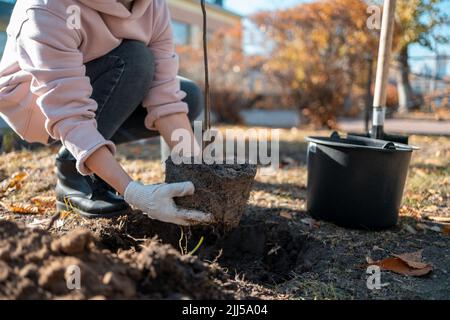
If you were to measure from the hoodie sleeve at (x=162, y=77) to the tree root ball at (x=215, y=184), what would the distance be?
45 centimetres

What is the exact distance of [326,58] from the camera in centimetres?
683

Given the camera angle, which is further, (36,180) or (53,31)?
(36,180)

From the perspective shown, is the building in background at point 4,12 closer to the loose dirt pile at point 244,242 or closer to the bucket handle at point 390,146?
the loose dirt pile at point 244,242

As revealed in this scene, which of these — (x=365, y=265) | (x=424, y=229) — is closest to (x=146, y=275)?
(x=365, y=265)

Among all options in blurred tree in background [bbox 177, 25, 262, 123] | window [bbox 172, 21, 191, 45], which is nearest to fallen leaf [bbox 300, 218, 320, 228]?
blurred tree in background [bbox 177, 25, 262, 123]

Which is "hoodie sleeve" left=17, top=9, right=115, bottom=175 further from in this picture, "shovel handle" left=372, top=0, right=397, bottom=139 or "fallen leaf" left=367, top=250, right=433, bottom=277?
"shovel handle" left=372, top=0, right=397, bottom=139

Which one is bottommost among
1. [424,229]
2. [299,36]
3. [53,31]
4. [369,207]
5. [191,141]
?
[424,229]

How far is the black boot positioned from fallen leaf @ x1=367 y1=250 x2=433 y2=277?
3.42 ft

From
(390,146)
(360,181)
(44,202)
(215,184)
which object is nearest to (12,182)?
(44,202)

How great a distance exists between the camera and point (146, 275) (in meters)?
1.07

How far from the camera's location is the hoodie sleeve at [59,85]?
4.65ft
